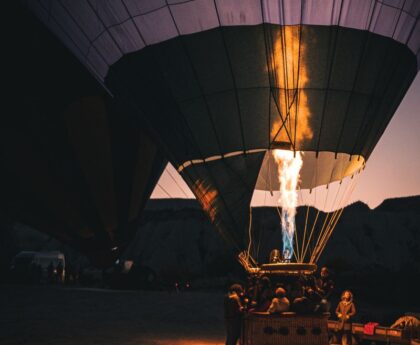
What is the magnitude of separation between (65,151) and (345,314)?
13.1 metres

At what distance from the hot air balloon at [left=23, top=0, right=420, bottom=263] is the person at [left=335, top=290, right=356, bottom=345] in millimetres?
1242

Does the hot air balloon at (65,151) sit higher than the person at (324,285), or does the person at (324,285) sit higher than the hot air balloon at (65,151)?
the hot air balloon at (65,151)

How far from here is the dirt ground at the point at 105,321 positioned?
31.6 feet

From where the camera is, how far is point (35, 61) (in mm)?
19125

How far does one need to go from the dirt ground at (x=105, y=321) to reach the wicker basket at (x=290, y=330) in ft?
7.69

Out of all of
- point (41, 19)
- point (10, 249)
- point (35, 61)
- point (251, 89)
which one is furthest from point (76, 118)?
point (10, 249)

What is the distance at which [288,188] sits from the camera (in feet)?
36.7

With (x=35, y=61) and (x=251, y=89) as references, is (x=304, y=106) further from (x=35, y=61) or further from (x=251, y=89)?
(x=35, y=61)

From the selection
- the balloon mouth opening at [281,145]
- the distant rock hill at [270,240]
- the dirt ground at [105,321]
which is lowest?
the dirt ground at [105,321]

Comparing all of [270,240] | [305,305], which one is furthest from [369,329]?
[270,240]

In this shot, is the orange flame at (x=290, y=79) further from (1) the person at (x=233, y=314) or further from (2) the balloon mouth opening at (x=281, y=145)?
(1) the person at (x=233, y=314)

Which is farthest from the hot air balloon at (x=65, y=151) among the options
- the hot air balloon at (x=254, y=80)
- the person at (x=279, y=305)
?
the person at (x=279, y=305)

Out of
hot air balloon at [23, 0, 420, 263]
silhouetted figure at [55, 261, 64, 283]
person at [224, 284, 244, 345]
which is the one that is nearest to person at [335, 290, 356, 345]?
hot air balloon at [23, 0, 420, 263]

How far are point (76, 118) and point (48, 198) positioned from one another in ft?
10.2
